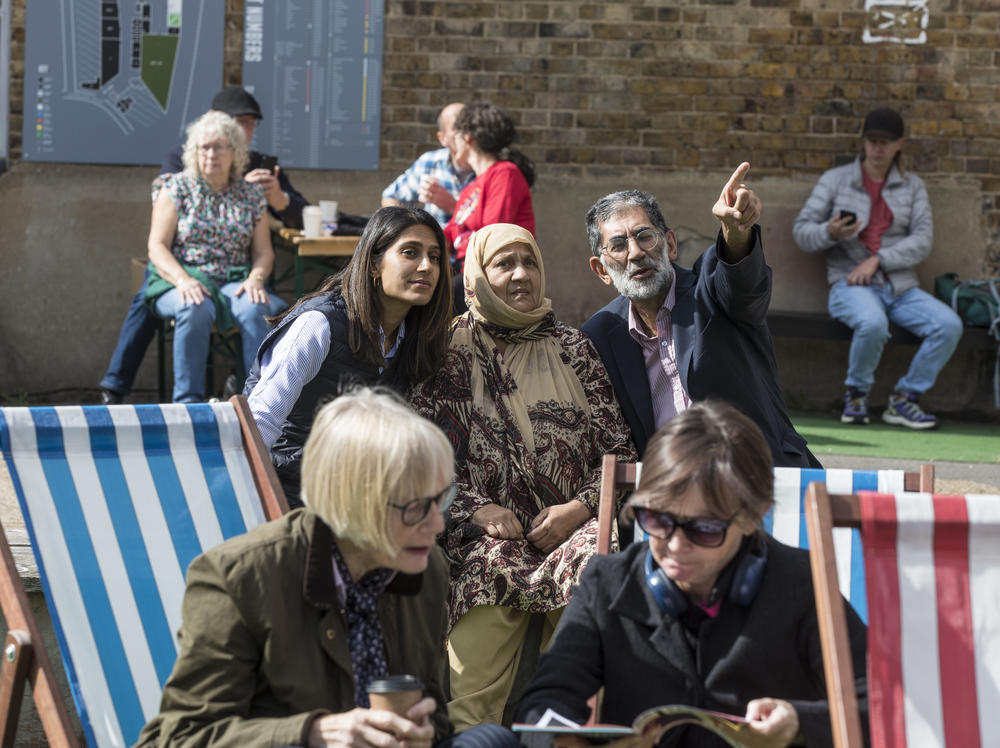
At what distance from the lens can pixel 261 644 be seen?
2312mm

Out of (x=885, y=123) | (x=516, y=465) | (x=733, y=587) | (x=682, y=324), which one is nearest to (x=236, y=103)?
(x=885, y=123)

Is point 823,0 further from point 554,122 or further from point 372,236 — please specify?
point 372,236

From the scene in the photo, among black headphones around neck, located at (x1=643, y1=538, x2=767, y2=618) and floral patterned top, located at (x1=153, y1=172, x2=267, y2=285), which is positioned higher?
floral patterned top, located at (x1=153, y1=172, x2=267, y2=285)

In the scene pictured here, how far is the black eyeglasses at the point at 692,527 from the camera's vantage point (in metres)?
2.38

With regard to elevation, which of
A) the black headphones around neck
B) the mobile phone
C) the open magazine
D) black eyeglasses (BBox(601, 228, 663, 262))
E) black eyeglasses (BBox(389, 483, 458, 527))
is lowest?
the open magazine

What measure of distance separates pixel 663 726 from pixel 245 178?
516 cm

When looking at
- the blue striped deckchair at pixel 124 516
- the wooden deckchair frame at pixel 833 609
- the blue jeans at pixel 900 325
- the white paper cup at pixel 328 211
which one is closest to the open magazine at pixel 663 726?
the wooden deckchair frame at pixel 833 609

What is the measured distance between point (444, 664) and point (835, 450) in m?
4.34

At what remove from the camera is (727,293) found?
3.85 meters

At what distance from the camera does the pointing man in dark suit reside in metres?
3.84

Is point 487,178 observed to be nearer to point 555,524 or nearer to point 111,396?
point 111,396

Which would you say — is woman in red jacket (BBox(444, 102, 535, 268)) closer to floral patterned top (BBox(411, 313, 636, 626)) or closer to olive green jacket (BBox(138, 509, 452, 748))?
floral patterned top (BBox(411, 313, 636, 626))

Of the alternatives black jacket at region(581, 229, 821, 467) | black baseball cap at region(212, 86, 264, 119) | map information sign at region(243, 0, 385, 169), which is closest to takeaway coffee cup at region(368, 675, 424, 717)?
black jacket at region(581, 229, 821, 467)

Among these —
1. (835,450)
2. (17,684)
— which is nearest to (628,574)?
(17,684)
